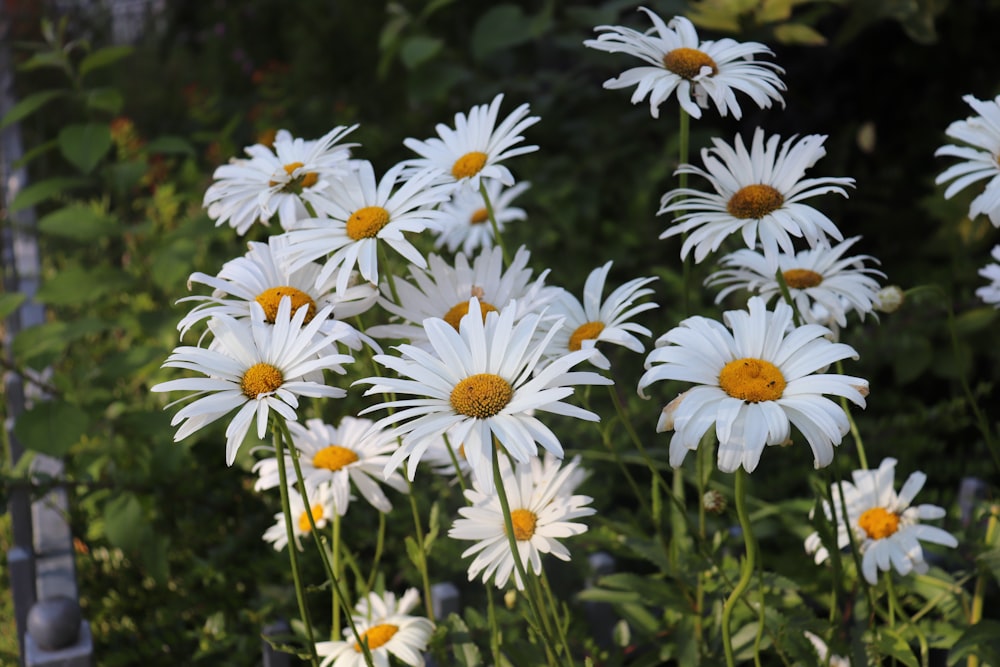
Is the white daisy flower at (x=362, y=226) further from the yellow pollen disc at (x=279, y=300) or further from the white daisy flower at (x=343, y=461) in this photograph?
the white daisy flower at (x=343, y=461)

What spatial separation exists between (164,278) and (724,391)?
1.51 meters

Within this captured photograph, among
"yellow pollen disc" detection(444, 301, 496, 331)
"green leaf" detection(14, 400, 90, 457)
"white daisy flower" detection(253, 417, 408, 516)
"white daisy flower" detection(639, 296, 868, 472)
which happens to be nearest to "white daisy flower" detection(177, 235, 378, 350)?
"yellow pollen disc" detection(444, 301, 496, 331)

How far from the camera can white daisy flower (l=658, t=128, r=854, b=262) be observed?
1045 mm

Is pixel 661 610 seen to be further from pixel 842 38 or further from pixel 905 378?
pixel 842 38

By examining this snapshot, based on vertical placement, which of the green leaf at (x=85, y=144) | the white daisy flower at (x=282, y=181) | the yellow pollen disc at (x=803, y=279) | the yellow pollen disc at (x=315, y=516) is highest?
the green leaf at (x=85, y=144)

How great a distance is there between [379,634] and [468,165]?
584 millimetres

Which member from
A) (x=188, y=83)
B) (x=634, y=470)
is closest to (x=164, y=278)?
(x=634, y=470)

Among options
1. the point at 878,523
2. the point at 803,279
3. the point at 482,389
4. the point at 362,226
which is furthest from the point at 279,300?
the point at 878,523

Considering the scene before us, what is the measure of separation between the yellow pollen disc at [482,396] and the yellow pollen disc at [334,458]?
0.40 m

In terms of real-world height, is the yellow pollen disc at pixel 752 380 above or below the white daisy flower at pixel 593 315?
below

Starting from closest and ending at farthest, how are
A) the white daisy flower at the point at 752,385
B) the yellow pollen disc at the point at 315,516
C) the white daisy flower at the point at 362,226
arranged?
the white daisy flower at the point at 752,385
the white daisy flower at the point at 362,226
the yellow pollen disc at the point at 315,516

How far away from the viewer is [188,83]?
5289mm

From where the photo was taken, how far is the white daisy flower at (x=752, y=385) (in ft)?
2.77

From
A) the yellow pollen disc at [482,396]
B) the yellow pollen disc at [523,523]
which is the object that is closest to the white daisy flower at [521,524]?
the yellow pollen disc at [523,523]
